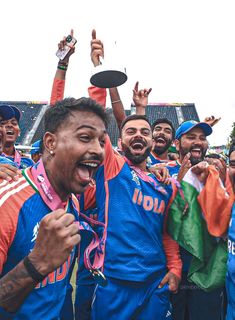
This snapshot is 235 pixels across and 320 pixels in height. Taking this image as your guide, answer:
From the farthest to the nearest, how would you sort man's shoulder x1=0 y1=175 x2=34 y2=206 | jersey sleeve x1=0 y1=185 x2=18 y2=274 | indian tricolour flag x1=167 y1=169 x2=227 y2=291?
indian tricolour flag x1=167 y1=169 x2=227 y2=291 → man's shoulder x1=0 y1=175 x2=34 y2=206 → jersey sleeve x1=0 y1=185 x2=18 y2=274

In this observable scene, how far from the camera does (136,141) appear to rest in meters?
2.87

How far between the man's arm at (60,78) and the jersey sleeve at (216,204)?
51.3 inches

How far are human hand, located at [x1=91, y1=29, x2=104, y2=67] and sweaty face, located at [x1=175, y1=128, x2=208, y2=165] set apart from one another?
1378mm

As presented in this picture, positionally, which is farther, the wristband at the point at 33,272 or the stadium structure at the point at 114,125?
the stadium structure at the point at 114,125

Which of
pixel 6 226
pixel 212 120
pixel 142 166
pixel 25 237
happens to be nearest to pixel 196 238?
pixel 142 166

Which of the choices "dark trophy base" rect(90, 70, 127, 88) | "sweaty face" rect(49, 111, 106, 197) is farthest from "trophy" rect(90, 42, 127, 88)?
"sweaty face" rect(49, 111, 106, 197)

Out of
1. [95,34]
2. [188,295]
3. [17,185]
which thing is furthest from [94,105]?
[188,295]

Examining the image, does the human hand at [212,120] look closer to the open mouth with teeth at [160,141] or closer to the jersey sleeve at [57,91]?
the open mouth with teeth at [160,141]

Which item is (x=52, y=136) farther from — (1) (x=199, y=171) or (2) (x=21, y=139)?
(2) (x=21, y=139)

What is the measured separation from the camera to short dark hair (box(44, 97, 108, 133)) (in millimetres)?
1732

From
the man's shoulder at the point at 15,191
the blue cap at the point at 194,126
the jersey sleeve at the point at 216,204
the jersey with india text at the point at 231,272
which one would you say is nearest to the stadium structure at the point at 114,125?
the blue cap at the point at 194,126

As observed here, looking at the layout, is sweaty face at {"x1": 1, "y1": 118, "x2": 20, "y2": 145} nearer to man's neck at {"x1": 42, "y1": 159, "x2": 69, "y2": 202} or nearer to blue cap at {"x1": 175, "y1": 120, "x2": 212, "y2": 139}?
blue cap at {"x1": 175, "y1": 120, "x2": 212, "y2": 139}

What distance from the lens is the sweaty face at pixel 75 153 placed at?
1633mm

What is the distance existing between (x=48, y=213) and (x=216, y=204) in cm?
133
